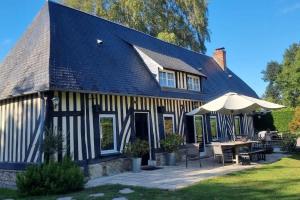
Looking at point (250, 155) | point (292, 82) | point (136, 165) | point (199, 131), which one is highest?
point (292, 82)

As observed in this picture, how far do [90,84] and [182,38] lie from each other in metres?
19.6

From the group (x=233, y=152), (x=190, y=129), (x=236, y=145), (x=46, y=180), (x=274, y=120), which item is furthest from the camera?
(x=274, y=120)

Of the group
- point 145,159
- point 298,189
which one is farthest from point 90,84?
point 298,189

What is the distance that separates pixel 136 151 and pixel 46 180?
13.7 feet

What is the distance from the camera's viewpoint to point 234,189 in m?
7.41

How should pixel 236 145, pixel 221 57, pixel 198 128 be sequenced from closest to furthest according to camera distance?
pixel 236 145
pixel 198 128
pixel 221 57

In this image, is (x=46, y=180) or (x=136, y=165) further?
(x=136, y=165)

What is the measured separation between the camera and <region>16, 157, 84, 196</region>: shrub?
8031mm

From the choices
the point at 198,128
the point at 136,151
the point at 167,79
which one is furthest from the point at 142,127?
the point at 198,128

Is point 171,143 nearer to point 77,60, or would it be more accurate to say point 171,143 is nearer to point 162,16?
point 77,60

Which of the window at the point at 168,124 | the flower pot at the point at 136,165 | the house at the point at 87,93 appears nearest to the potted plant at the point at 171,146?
the house at the point at 87,93

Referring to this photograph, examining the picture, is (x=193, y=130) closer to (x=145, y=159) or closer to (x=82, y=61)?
(x=145, y=159)

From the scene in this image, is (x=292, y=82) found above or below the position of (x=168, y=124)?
above

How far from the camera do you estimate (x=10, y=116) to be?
10883 millimetres
